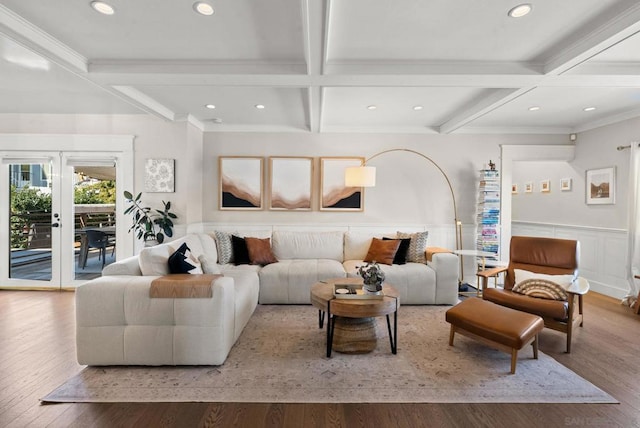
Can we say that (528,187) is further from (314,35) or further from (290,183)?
(314,35)

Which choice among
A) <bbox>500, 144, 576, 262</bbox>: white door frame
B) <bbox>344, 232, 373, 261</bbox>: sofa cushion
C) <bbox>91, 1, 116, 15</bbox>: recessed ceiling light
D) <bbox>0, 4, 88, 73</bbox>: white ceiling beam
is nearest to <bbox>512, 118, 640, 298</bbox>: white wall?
<bbox>500, 144, 576, 262</bbox>: white door frame

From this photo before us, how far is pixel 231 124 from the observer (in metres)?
5.09

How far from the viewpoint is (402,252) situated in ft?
14.3

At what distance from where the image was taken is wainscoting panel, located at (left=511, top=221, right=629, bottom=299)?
4.39m

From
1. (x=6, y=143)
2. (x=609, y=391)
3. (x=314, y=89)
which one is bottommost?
(x=609, y=391)

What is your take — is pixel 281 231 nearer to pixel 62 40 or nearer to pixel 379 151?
pixel 379 151

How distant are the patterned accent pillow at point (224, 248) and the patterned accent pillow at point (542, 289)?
3.45m

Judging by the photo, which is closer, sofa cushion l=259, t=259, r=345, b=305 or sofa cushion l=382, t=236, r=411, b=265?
sofa cushion l=259, t=259, r=345, b=305

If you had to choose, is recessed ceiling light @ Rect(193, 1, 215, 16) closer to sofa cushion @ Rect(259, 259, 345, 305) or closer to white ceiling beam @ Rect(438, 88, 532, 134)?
sofa cushion @ Rect(259, 259, 345, 305)

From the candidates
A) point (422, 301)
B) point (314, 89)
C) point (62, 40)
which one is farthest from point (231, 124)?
point (422, 301)

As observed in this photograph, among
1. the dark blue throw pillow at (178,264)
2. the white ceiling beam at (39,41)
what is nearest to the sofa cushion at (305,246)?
the dark blue throw pillow at (178,264)

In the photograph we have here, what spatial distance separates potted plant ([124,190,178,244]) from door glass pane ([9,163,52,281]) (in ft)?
4.25

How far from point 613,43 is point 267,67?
2.71m

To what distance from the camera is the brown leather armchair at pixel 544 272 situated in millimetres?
2795
